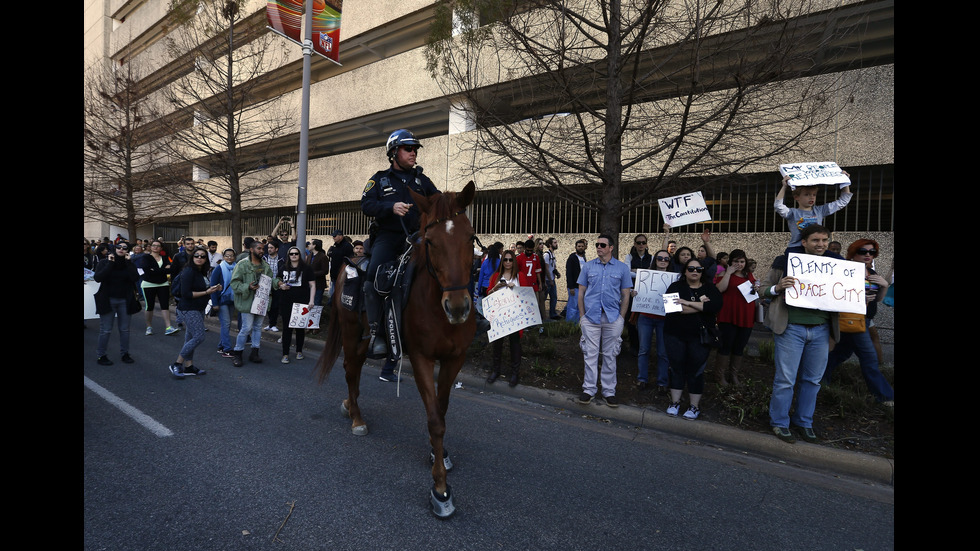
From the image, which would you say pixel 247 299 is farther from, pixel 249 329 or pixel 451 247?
pixel 451 247

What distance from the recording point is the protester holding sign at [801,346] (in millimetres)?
4566

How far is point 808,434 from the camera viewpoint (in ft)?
15.2

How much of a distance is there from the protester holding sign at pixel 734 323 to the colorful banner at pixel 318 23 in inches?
435

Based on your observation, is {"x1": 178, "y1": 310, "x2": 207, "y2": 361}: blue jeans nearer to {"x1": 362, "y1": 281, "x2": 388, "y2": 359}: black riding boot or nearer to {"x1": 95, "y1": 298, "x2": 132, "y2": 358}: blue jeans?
{"x1": 95, "y1": 298, "x2": 132, "y2": 358}: blue jeans

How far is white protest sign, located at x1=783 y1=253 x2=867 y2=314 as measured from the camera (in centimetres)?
443

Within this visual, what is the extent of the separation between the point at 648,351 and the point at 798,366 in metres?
2.01

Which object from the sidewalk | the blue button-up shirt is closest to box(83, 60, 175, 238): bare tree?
the sidewalk

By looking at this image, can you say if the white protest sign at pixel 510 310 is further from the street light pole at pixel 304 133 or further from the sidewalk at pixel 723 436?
the street light pole at pixel 304 133

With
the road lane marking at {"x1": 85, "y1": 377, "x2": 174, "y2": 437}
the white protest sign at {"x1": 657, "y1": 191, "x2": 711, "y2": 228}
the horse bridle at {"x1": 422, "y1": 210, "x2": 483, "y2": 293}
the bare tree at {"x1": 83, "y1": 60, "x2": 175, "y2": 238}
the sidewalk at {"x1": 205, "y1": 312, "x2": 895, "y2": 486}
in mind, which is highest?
the bare tree at {"x1": 83, "y1": 60, "x2": 175, "y2": 238}

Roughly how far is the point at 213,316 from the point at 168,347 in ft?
13.2

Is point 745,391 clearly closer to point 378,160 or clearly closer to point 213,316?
point 213,316

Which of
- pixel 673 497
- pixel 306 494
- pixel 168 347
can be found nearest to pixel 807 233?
pixel 673 497

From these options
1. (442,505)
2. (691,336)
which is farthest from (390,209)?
(691,336)

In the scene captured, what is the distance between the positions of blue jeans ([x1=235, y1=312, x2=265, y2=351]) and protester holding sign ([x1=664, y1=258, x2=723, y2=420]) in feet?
22.9
